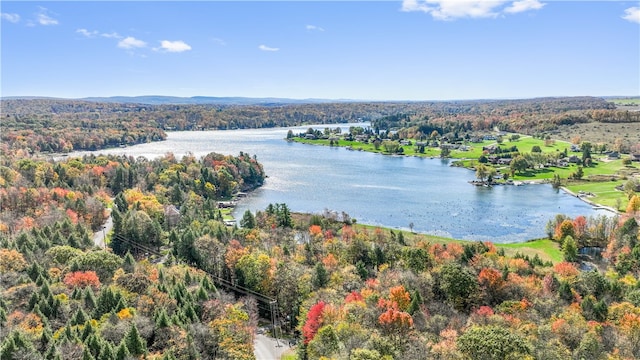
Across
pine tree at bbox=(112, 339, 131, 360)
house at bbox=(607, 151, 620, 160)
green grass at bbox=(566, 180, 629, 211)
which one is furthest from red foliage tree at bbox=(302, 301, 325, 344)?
house at bbox=(607, 151, 620, 160)

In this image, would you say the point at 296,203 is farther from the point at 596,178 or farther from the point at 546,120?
the point at 546,120

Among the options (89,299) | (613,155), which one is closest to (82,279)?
(89,299)

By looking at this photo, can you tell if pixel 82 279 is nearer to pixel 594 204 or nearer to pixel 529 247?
pixel 529 247

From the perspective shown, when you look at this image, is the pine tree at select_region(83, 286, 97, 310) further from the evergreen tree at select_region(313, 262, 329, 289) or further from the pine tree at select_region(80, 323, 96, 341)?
the evergreen tree at select_region(313, 262, 329, 289)

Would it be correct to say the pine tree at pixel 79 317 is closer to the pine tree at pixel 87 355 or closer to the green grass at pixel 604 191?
the pine tree at pixel 87 355

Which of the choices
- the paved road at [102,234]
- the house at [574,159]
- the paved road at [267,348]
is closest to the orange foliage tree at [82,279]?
the paved road at [267,348]
